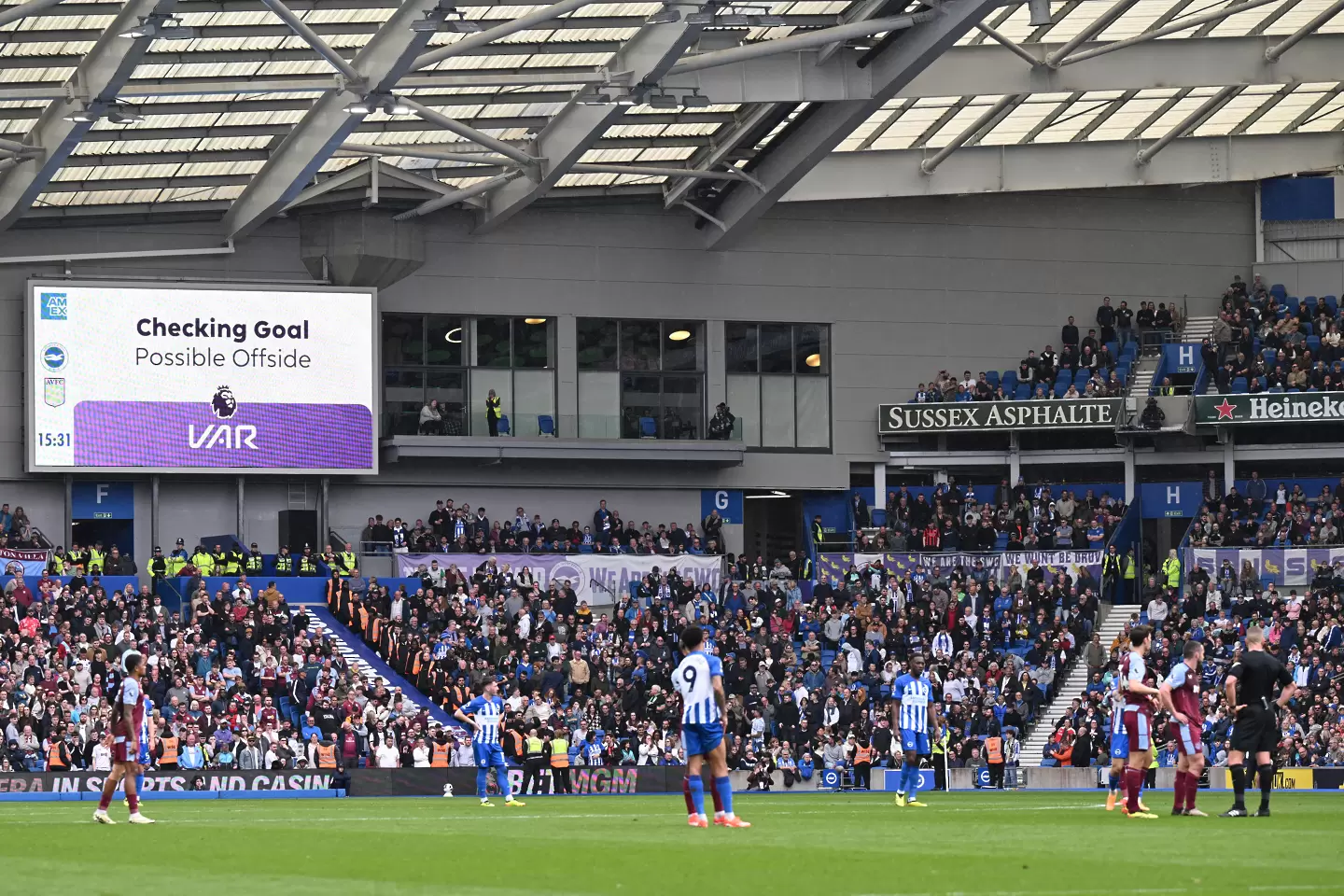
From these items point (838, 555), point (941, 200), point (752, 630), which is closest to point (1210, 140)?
point (941, 200)

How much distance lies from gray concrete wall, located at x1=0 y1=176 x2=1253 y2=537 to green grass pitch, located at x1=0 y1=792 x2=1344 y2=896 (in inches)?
1074

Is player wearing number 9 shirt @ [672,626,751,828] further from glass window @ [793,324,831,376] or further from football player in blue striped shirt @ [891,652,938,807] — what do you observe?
glass window @ [793,324,831,376]

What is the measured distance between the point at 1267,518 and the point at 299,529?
77.7ft

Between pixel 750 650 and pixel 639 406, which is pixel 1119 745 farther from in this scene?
pixel 639 406

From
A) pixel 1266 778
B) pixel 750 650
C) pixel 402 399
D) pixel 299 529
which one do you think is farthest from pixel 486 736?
pixel 402 399

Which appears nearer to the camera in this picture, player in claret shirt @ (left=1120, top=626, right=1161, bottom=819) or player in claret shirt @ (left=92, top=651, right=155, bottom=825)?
player in claret shirt @ (left=1120, top=626, right=1161, bottom=819)

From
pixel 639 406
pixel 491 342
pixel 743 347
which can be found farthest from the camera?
pixel 743 347

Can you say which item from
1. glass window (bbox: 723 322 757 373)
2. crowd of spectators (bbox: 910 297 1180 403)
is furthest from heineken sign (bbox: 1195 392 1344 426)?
glass window (bbox: 723 322 757 373)

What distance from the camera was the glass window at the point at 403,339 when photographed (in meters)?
49.5

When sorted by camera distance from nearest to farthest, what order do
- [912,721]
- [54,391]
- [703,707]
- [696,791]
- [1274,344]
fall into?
[703,707] → [696,791] → [912,721] → [54,391] → [1274,344]

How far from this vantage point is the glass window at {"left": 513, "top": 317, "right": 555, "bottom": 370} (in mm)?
50625

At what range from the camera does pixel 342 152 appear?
1743 inches

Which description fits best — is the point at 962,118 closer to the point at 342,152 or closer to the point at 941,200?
the point at 941,200

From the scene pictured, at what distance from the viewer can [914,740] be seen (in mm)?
24781
